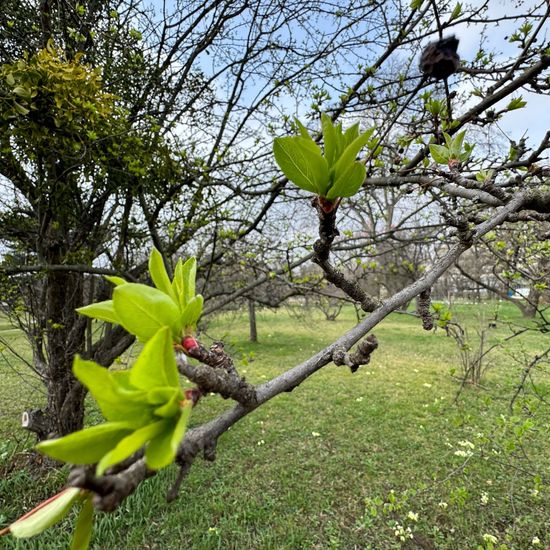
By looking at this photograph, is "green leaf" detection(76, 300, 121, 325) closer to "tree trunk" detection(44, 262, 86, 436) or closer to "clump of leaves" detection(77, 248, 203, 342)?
"clump of leaves" detection(77, 248, 203, 342)

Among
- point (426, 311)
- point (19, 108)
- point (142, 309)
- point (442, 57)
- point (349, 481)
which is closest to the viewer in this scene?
point (142, 309)

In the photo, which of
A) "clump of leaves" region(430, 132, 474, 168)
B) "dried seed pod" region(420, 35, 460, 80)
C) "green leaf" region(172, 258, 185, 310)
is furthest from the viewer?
"clump of leaves" region(430, 132, 474, 168)

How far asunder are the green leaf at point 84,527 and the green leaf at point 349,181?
1.53ft

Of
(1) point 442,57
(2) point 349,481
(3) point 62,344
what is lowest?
(2) point 349,481

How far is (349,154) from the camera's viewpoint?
1.55 ft

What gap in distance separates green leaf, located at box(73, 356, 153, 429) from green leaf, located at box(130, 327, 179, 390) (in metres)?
0.01

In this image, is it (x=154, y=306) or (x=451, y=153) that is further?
(x=451, y=153)

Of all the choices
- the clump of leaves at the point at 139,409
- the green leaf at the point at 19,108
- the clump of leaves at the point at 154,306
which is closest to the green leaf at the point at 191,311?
the clump of leaves at the point at 154,306

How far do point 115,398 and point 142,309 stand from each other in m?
0.11

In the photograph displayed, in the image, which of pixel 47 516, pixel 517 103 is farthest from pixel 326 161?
pixel 517 103

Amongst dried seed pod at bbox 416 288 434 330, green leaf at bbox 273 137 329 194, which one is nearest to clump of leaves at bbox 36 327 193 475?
green leaf at bbox 273 137 329 194

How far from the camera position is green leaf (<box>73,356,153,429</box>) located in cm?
31

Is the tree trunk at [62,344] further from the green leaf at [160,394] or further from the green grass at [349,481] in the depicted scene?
the green leaf at [160,394]

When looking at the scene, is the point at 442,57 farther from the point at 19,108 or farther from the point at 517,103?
the point at 19,108
